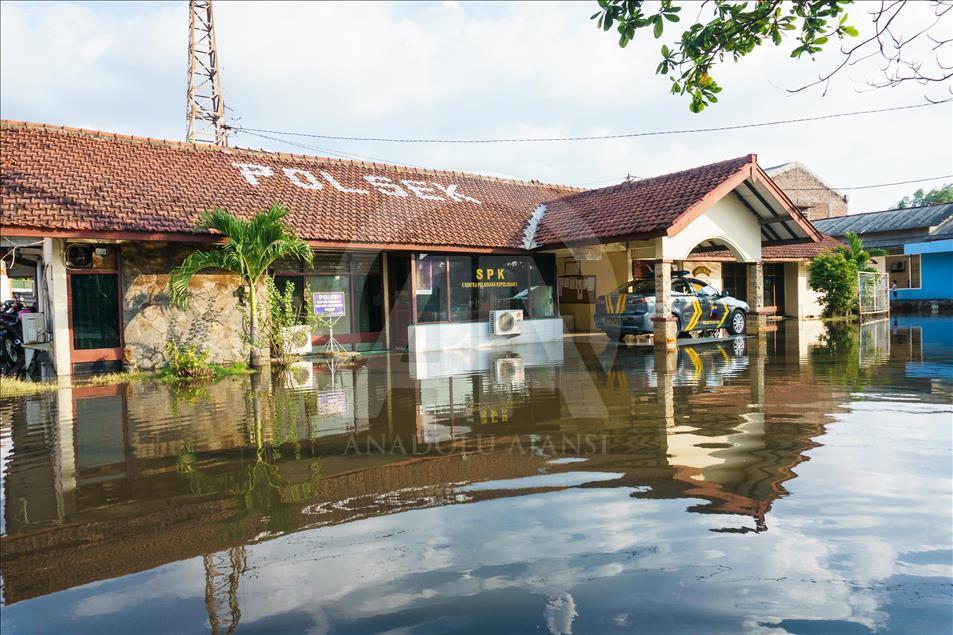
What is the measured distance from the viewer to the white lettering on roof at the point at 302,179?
1666cm

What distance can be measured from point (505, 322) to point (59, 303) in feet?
32.6

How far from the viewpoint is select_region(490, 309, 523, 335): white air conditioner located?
1744 cm

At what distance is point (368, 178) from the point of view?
18.6m

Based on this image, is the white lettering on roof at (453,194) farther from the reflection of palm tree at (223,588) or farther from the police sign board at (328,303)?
the reflection of palm tree at (223,588)

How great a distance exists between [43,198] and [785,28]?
40.5 ft

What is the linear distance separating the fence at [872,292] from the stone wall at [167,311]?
2212 cm

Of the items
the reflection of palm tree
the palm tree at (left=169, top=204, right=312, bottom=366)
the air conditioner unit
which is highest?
the palm tree at (left=169, top=204, right=312, bottom=366)

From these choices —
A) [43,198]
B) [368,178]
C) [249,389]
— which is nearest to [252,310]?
[249,389]

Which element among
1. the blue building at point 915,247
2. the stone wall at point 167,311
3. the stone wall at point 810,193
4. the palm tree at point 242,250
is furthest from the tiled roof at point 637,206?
the stone wall at point 810,193

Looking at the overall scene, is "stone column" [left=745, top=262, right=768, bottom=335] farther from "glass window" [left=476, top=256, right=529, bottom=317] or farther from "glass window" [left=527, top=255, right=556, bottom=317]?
"glass window" [left=476, top=256, right=529, bottom=317]

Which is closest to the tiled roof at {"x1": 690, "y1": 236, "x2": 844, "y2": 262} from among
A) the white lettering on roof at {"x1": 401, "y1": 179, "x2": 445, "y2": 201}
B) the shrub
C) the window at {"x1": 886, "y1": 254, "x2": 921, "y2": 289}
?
the window at {"x1": 886, "y1": 254, "x2": 921, "y2": 289}

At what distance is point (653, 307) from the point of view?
650 inches

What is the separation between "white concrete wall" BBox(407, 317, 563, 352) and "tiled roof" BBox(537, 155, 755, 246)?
2563mm

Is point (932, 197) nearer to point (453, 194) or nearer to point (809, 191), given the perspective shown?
point (809, 191)
